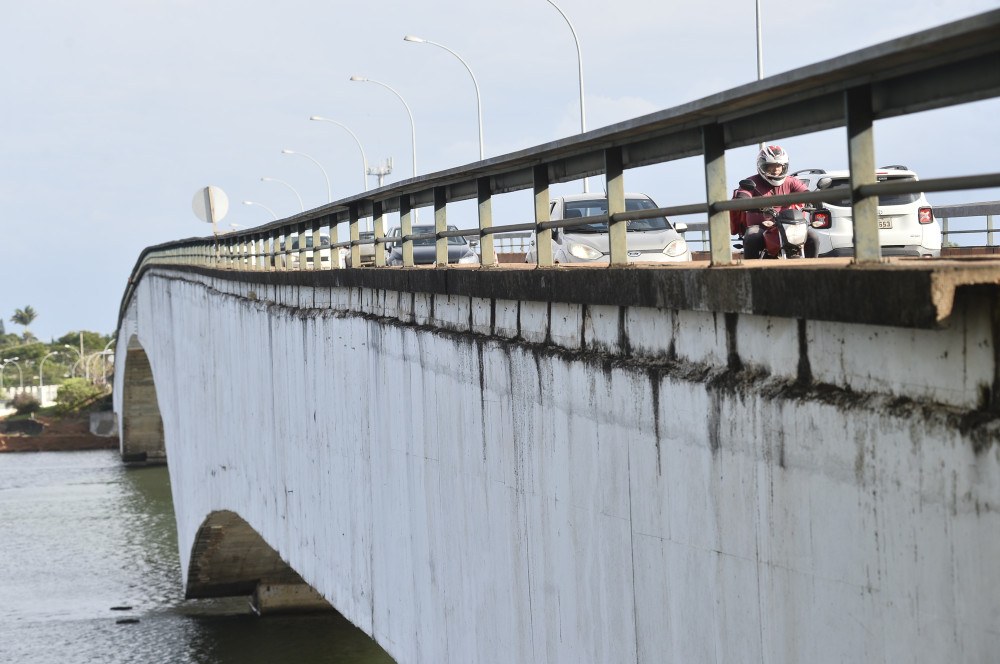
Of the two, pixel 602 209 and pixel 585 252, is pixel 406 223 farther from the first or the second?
pixel 602 209

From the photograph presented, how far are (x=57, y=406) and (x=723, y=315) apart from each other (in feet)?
304

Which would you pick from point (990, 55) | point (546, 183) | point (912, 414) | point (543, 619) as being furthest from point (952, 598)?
point (546, 183)

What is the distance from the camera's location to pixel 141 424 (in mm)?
64500

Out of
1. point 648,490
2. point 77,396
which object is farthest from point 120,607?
point 77,396

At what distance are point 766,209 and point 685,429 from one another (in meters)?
3.69

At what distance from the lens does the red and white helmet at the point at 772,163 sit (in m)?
8.66

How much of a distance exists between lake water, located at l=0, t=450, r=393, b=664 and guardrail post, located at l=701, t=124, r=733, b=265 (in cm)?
1950

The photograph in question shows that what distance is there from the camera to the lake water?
2498 centimetres

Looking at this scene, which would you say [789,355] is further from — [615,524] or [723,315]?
[615,524]

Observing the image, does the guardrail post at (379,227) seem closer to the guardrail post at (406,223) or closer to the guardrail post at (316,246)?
the guardrail post at (406,223)

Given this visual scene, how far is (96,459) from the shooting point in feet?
233

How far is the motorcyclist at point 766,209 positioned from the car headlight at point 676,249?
4711 mm

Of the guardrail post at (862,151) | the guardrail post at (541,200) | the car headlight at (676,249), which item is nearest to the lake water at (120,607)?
the car headlight at (676,249)

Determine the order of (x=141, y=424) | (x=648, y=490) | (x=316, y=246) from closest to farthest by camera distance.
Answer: (x=648, y=490), (x=316, y=246), (x=141, y=424)
